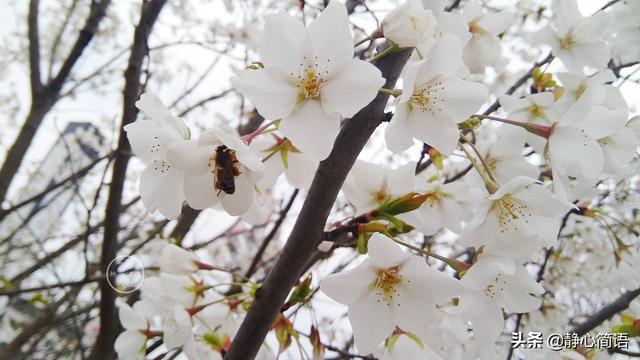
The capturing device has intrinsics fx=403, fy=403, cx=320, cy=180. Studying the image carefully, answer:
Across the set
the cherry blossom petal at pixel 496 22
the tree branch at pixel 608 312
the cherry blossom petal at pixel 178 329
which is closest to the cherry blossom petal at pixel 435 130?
the cherry blossom petal at pixel 496 22

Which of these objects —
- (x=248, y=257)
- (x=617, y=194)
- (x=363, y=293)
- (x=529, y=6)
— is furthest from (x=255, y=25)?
(x=363, y=293)

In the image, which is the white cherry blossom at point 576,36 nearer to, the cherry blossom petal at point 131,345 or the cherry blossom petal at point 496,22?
the cherry blossom petal at point 496,22

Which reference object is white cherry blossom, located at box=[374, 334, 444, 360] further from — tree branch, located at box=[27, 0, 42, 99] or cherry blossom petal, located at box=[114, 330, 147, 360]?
tree branch, located at box=[27, 0, 42, 99]

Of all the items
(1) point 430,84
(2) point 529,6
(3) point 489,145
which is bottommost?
(1) point 430,84

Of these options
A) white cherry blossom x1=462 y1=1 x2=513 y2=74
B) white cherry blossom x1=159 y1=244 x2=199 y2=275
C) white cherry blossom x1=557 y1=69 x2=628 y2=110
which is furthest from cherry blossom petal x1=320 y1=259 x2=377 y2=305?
white cherry blossom x1=462 y1=1 x2=513 y2=74

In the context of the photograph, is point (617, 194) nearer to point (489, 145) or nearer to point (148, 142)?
point (489, 145)
